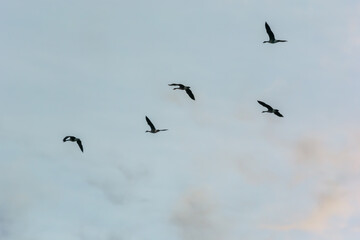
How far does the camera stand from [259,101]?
524 feet

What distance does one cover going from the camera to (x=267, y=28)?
513 ft

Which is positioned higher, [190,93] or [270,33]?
[270,33]

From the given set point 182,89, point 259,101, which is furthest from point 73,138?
point 259,101

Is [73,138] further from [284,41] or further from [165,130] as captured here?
[284,41]

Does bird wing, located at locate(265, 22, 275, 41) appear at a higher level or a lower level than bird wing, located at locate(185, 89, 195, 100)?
higher

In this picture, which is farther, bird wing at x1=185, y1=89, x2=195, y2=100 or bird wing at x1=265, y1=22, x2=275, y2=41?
bird wing at x1=265, y1=22, x2=275, y2=41

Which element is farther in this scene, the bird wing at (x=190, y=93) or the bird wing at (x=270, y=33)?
the bird wing at (x=270, y=33)

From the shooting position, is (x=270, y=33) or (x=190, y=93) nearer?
(x=190, y=93)

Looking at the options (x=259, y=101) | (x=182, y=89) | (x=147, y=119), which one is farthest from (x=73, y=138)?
(x=259, y=101)

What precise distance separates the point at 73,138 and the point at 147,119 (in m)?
20.0

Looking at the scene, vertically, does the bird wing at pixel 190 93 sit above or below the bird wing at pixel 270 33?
below

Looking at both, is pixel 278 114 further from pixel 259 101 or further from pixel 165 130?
pixel 165 130

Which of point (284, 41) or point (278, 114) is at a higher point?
point (284, 41)

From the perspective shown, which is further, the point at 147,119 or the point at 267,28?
the point at 147,119
